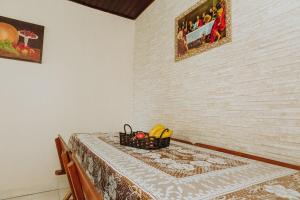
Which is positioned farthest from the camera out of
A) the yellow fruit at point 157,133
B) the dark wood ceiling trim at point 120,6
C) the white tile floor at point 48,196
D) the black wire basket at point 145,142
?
the dark wood ceiling trim at point 120,6

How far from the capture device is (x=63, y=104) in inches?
87.7

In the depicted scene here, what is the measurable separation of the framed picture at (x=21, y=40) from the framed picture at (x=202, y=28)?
4.80ft

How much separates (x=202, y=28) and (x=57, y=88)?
5.35 ft

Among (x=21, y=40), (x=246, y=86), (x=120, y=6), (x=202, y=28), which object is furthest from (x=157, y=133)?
(x=120, y=6)

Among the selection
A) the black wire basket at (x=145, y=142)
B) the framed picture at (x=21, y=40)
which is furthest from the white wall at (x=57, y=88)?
the black wire basket at (x=145, y=142)

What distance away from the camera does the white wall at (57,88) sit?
1984 millimetres

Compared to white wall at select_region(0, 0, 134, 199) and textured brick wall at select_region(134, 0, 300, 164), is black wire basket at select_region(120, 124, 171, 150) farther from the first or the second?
white wall at select_region(0, 0, 134, 199)

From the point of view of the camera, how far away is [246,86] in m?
1.22

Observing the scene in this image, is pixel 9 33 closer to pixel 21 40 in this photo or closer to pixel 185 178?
pixel 21 40

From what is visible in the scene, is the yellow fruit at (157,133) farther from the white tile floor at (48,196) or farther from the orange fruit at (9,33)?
the orange fruit at (9,33)

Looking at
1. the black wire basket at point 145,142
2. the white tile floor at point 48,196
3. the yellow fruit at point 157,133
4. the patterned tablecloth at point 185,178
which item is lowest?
the white tile floor at point 48,196

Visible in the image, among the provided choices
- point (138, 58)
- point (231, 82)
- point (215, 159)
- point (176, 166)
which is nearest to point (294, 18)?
point (231, 82)

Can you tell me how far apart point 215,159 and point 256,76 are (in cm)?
56

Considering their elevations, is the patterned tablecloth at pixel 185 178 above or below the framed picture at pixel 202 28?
below
